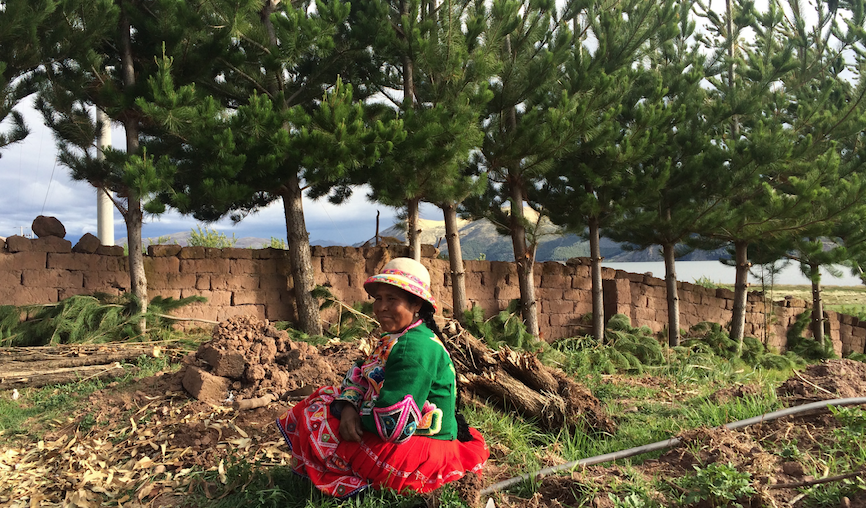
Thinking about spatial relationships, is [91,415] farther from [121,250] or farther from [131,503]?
[121,250]

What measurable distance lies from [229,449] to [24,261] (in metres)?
6.37

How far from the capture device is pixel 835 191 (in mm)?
12547

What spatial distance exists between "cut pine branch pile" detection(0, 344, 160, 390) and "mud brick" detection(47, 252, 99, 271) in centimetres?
171

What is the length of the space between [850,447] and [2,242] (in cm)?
985

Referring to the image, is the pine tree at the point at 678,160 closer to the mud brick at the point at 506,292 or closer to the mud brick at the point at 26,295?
the mud brick at the point at 506,292

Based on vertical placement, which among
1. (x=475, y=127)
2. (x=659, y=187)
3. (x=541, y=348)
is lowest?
(x=541, y=348)

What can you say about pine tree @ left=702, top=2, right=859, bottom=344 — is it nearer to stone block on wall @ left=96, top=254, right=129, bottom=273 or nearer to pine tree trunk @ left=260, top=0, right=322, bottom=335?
pine tree trunk @ left=260, top=0, right=322, bottom=335

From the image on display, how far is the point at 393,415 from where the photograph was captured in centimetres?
267

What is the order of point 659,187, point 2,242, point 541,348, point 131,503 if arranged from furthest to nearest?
point 659,187 → point 541,348 → point 2,242 → point 131,503

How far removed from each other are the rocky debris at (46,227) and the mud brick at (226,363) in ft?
16.6

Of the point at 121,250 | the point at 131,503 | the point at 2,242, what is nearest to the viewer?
the point at 131,503

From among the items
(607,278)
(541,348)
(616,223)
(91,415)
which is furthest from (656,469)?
(607,278)

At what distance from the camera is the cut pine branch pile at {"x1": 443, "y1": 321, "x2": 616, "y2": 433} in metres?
4.71

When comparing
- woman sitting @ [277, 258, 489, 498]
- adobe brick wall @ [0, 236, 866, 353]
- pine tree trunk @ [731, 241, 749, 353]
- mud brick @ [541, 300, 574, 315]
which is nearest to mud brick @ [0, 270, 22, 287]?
adobe brick wall @ [0, 236, 866, 353]
